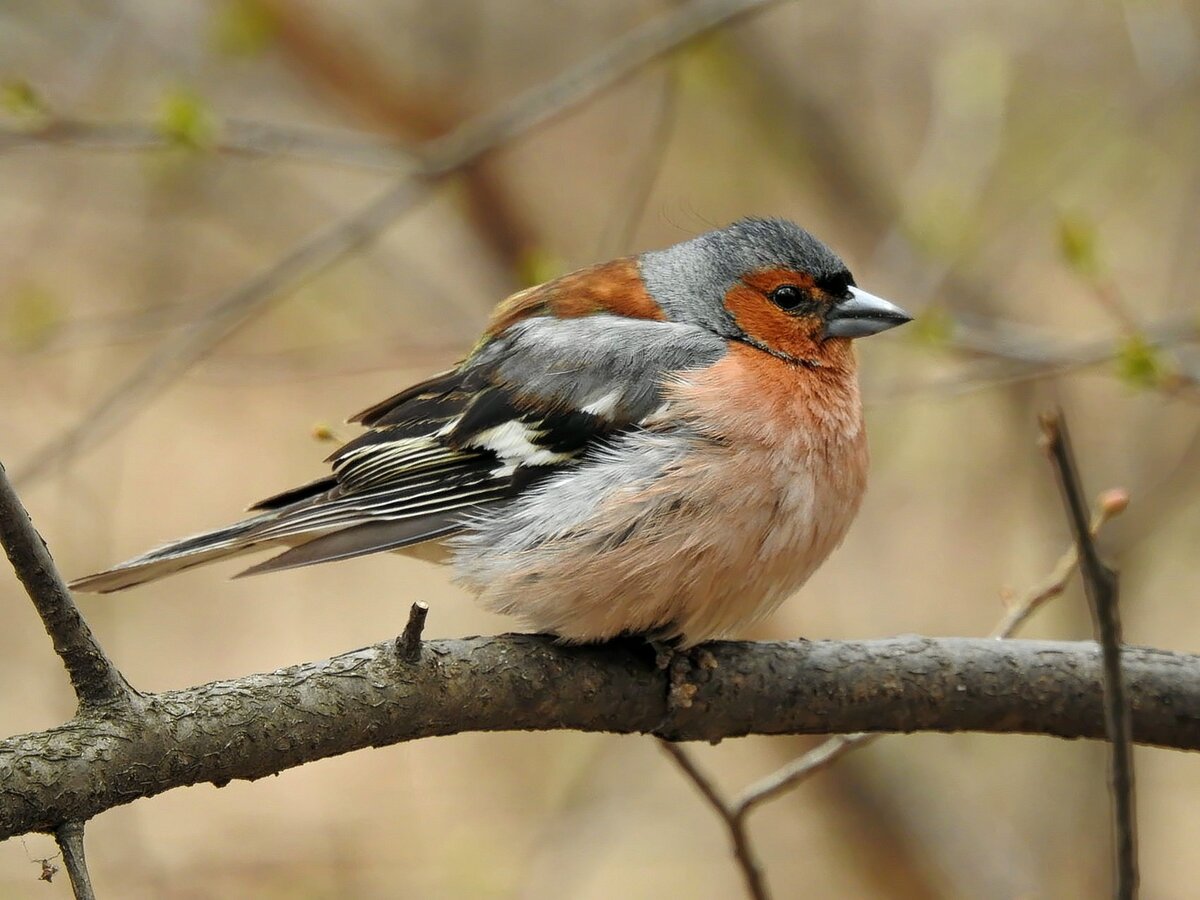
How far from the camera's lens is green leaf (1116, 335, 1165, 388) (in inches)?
154

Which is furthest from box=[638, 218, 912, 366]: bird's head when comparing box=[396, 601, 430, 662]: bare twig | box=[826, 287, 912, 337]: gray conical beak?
box=[396, 601, 430, 662]: bare twig

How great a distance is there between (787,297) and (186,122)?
2.13m

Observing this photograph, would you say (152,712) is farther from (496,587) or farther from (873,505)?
(873,505)

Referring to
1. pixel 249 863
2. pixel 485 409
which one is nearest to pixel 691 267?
pixel 485 409

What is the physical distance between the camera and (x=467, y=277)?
23.8 ft

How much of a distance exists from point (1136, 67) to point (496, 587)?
5.26 metres

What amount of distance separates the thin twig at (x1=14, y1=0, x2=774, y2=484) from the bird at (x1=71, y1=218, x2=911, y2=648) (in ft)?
3.43

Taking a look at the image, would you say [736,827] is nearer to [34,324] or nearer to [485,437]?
[485,437]

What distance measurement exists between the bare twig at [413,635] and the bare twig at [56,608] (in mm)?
516

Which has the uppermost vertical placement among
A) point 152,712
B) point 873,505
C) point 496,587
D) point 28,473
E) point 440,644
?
point 873,505

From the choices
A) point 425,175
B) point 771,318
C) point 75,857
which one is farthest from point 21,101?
point 75,857

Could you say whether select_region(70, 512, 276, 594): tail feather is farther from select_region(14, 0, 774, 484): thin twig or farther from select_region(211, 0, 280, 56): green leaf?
select_region(211, 0, 280, 56): green leaf

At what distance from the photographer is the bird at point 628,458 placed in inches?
134

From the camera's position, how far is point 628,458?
3.56 meters
